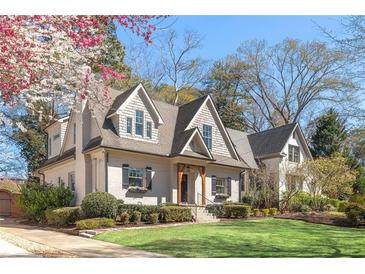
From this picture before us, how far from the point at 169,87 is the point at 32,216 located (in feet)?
19.0

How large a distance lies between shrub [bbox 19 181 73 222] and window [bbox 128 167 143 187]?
184cm

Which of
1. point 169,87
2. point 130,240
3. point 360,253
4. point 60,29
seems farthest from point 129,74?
point 360,253

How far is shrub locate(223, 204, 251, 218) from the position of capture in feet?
46.8

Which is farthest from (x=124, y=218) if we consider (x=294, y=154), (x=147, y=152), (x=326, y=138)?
(x=326, y=138)

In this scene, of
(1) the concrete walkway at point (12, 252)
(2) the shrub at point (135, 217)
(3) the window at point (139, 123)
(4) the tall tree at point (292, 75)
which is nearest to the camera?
(1) the concrete walkway at point (12, 252)

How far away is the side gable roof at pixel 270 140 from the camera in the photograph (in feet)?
53.2

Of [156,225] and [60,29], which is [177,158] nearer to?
[156,225]

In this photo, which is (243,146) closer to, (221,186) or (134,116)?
(221,186)

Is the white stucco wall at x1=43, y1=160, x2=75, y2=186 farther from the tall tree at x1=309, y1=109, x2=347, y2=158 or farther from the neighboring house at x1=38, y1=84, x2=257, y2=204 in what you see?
the tall tree at x1=309, y1=109, x2=347, y2=158

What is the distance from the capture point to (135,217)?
12.1 metres

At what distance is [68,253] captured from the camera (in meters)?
7.90

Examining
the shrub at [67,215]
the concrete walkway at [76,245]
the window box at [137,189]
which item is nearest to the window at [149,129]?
the window box at [137,189]

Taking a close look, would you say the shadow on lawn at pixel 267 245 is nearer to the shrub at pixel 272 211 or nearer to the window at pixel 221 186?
the shrub at pixel 272 211

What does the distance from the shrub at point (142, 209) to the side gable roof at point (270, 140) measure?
5186mm
